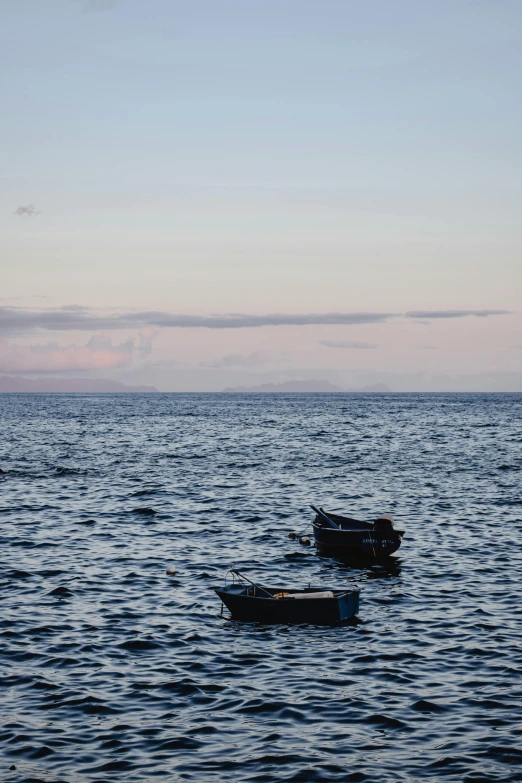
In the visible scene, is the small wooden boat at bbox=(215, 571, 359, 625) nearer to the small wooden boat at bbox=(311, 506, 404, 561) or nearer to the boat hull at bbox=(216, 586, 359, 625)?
the boat hull at bbox=(216, 586, 359, 625)

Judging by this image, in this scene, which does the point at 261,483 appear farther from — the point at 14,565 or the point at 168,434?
the point at 168,434

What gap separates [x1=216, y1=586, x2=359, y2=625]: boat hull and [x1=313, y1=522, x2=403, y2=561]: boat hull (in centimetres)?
832

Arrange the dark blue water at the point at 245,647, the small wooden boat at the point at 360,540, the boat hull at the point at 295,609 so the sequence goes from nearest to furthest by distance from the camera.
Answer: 1. the dark blue water at the point at 245,647
2. the boat hull at the point at 295,609
3. the small wooden boat at the point at 360,540

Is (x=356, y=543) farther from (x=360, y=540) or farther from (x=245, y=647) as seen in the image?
(x=245, y=647)

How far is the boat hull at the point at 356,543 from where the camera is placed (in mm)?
33406

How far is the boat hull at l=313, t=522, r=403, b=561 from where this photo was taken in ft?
110

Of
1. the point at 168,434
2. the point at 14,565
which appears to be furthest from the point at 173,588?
the point at 168,434

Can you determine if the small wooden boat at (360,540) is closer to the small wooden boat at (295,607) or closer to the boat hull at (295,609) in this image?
the small wooden boat at (295,607)

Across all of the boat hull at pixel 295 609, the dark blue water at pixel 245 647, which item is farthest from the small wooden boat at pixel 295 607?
the dark blue water at pixel 245 647

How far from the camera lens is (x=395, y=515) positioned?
44.8 meters

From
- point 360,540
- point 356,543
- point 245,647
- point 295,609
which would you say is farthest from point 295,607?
point 356,543

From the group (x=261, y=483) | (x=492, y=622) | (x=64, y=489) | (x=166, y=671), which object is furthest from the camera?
(x=261, y=483)

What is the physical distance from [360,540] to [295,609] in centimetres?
971

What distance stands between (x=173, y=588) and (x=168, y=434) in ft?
275
